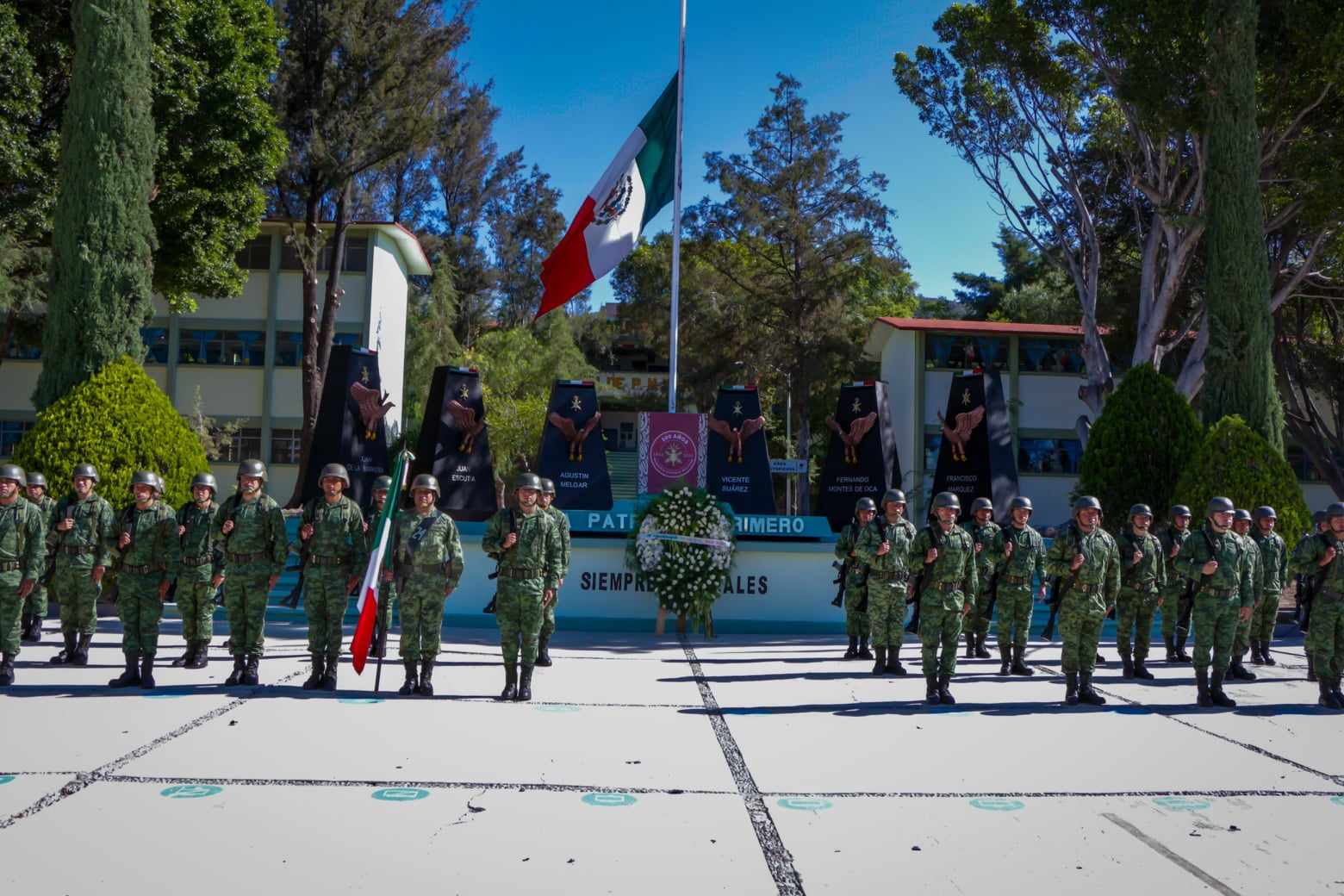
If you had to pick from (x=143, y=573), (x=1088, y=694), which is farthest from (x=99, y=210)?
(x=1088, y=694)

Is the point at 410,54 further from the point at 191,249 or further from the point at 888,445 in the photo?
the point at 888,445

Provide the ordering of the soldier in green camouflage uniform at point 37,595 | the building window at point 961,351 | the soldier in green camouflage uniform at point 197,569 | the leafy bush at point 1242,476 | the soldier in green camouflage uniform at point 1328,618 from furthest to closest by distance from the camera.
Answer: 1. the building window at point 961,351
2. the leafy bush at point 1242,476
3. the soldier in green camouflage uniform at point 37,595
4. the soldier in green camouflage uniform at point 197,569
5. the soldier in green camouflage uniform at point 1328,618

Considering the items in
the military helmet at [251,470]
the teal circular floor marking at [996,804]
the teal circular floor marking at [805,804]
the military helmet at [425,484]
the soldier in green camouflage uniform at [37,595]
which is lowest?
the teal circular floor marking at [805,804]

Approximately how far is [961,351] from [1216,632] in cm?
2444

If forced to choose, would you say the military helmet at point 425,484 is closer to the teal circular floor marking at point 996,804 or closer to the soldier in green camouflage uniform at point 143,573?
the soldier in green camouflage uniform at point 143,573

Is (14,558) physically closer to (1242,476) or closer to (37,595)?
(37,595)

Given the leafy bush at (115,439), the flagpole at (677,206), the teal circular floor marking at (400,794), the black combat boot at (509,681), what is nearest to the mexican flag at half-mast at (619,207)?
the flagpole at (677,206)

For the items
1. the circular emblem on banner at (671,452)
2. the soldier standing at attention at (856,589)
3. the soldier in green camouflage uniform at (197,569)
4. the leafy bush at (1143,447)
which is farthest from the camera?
the leafy bush at (1143,447)

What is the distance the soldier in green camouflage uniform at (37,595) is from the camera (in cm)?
1054

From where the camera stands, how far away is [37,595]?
1057 cm

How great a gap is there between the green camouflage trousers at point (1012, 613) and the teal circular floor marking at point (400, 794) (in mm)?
7165

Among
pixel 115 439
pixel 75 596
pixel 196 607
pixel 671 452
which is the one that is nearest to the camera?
pixel 196 607

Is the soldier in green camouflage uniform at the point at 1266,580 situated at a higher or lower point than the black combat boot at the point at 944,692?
higher

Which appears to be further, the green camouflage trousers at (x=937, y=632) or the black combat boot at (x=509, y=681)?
the green camouflage trousers at (x=937, y=632)
